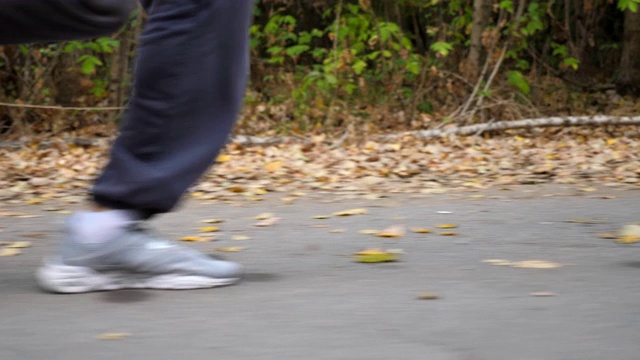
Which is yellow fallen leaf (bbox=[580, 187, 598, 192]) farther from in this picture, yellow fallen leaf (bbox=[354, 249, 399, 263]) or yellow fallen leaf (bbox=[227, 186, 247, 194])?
yellow fallen leaf (bbox=[354, 249, 399, 263])

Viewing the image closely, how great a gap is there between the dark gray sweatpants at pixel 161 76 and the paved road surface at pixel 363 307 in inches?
12.1

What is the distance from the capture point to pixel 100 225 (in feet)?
8.04

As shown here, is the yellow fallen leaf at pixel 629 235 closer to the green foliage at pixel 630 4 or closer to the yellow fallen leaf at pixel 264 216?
the yellow fallen leaf at pixel 264 216

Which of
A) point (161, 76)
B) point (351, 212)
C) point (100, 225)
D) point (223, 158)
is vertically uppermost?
point (161, 76)

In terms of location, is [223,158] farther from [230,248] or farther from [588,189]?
[230,248]

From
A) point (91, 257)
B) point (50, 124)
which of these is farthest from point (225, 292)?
point (50, 124)

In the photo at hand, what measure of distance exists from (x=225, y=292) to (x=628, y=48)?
1247 centimetres

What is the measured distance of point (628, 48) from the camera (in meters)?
13.8

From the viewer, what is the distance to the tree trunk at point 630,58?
1365 cm

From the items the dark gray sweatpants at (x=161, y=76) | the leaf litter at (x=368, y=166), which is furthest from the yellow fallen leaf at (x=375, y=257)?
the leaf litter at (x=368, y=166)

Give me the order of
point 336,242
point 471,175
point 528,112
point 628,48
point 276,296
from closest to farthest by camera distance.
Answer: point 276,296 < point 336,242 < point 471,175 < point 528,112 < point 628,48

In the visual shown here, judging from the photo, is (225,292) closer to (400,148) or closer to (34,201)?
(34,201)

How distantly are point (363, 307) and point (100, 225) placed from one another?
738 mm

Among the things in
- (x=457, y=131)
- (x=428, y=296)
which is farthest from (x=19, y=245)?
(x=457, y=131)
